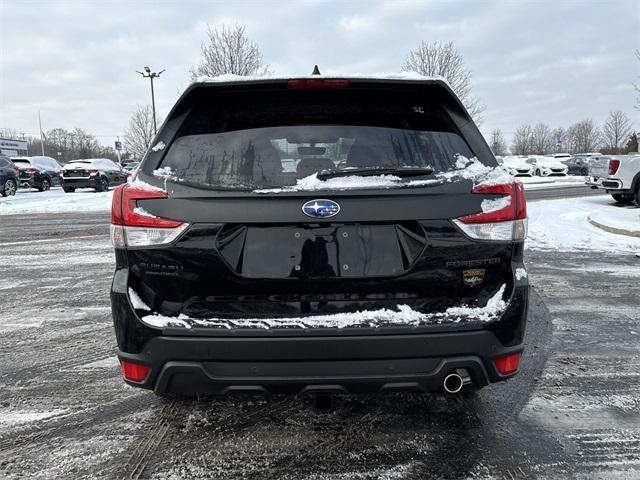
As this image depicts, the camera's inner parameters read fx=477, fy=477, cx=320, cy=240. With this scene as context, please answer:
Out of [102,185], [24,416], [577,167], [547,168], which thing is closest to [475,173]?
[24,416]

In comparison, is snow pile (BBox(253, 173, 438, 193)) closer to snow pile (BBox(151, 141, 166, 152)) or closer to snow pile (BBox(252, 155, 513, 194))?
snow pile (BBox(252, 155, 513, 194))

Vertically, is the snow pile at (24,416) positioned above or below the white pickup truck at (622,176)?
below

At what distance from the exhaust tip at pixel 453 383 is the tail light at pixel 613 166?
14.5 metres

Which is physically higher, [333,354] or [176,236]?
[176,236]

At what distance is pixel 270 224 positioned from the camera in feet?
7.13

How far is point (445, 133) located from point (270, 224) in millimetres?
1038

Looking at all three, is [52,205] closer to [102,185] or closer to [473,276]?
[102,185]

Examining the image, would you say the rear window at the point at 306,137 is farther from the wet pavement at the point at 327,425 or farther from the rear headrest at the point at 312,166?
the wet pavement at the point at 327,425

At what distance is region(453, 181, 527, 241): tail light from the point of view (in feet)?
7.34

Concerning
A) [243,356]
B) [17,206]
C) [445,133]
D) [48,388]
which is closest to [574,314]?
[445,133]

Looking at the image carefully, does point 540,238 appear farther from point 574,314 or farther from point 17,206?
point 17,206

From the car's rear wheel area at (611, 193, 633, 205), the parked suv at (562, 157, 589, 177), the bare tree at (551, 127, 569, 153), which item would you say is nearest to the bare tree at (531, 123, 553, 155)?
the bare tree at (551, 127, 569, 153)

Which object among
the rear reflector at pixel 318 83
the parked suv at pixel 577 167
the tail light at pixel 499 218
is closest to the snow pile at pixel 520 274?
the tail light at pixel 499 218

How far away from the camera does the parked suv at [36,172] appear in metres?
24.5
